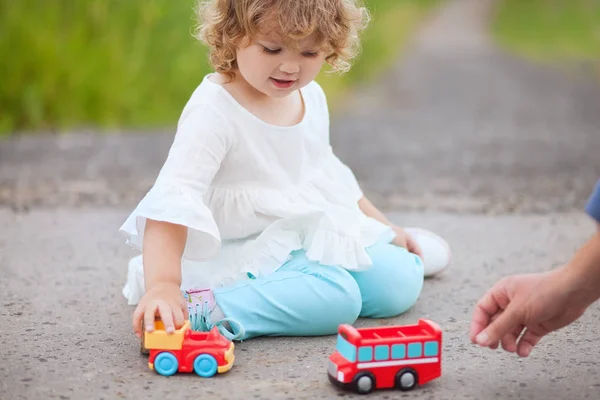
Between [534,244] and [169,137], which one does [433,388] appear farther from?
[169,137]

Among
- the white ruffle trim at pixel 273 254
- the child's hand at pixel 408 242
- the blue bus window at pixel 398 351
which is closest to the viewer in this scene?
the blue bus window at pixel 398 351

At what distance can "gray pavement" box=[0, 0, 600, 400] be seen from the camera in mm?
1911

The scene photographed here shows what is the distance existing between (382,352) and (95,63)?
4.33 metres

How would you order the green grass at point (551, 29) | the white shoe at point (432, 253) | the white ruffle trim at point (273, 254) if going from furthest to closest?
the green grass at point (551, 29) < the white shoe at point (432, 253) < the white ruffle trim at point (273, 254)

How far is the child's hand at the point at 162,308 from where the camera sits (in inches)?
74.9

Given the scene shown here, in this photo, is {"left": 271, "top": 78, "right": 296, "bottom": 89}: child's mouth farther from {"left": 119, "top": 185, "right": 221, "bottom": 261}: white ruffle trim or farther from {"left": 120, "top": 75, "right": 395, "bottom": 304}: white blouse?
{"left": 119, "top": 185, "right": 221, "bottom": 261}: white ruffle trim

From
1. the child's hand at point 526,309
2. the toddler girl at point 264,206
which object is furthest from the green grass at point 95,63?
the child's hand at point 526,309

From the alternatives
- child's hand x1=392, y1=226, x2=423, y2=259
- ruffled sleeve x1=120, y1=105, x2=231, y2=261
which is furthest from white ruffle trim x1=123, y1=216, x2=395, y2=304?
child's hand x1=392, y1=226, x2=423, y2=259

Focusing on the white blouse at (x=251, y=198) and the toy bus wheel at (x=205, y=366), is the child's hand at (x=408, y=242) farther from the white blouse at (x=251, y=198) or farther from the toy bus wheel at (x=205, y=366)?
the toy bus wheel at (x=205, y=366)

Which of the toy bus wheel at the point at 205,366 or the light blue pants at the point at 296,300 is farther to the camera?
the light blue pants at the point at 296,300

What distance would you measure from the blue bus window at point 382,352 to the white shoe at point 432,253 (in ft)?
3.17

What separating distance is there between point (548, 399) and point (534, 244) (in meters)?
1.50

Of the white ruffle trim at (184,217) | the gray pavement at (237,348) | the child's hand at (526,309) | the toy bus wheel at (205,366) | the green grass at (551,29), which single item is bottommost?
the gray pavement at (237,348)

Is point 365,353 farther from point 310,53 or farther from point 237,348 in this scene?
point 310,53
